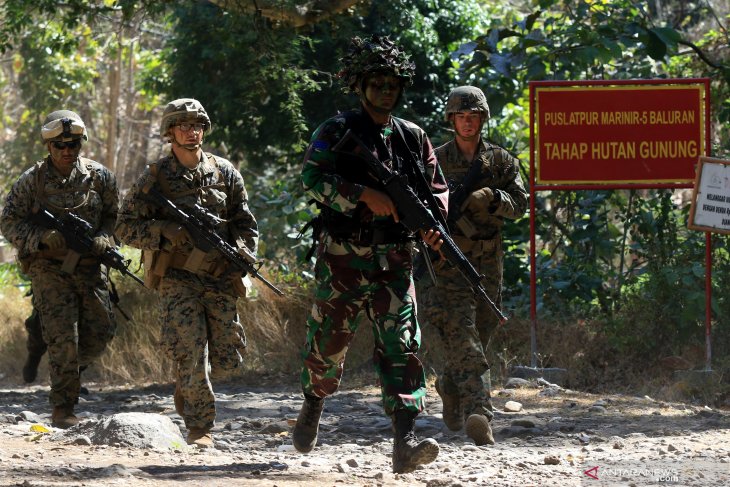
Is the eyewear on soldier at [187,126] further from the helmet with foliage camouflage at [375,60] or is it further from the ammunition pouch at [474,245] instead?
the ammunition pouch at [474,245]

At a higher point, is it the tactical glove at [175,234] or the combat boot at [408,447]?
the tactical glove at [175,234]

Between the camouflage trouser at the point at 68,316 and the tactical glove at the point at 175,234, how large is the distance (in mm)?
1594

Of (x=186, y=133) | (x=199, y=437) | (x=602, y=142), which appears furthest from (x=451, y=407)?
(x=602, y=142)

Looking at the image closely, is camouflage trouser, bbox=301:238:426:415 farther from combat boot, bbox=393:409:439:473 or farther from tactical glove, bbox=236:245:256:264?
tactical glove, bbox=236:245:256:264

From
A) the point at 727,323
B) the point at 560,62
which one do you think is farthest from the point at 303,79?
the point at 727,323

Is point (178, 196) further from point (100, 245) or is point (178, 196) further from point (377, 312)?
point (377, 312)

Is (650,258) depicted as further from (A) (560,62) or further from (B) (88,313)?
(B) (88,313)

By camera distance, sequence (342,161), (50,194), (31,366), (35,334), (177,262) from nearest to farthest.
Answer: (342,161) → (177,262) → (50,194) → (35,334) → (31,366)

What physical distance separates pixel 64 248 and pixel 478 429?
3.03 metres

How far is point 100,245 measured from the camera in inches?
315

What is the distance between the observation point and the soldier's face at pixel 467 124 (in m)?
7.14

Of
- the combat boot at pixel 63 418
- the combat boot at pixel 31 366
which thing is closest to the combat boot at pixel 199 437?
the combat boot at pixel 63 418

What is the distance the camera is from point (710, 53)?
12633 mm

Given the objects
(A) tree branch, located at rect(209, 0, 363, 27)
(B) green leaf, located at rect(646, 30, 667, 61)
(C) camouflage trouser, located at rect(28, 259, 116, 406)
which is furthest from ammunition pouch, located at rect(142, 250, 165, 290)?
(B) green leaf, located at rect(646, 30, 667, 61)
